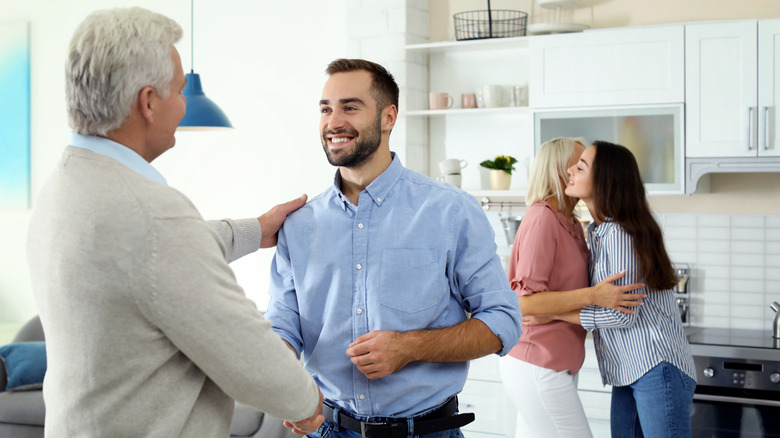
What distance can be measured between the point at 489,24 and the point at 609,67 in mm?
706

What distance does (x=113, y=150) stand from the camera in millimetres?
1184

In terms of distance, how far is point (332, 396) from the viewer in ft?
5.72

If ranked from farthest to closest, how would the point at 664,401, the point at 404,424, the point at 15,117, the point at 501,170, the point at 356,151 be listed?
the point at 15,117
the point at 501,170
the point at 664,401
the point at 356,151
the point at 404,424

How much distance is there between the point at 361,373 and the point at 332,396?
10 centimetres

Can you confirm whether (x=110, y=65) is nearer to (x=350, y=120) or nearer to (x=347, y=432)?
(x=350, y=120)

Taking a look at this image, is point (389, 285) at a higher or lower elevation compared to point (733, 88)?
lower

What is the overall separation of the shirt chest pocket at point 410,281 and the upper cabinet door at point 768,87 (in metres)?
2.25

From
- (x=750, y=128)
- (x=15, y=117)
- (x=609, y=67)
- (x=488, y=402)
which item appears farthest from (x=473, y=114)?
(x=15, y=117)

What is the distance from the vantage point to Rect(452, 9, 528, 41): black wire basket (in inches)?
155

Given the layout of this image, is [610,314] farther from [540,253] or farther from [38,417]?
[38,417]

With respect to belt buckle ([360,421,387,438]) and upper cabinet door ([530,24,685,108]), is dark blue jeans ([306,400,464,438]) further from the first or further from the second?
upper cabinet door ([530,24,685,108])

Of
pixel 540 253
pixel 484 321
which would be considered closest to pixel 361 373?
pixel 484 321

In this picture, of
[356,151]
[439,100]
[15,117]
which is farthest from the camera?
[15,117]

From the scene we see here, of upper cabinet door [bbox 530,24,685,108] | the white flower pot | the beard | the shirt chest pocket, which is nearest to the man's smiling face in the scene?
the beard
